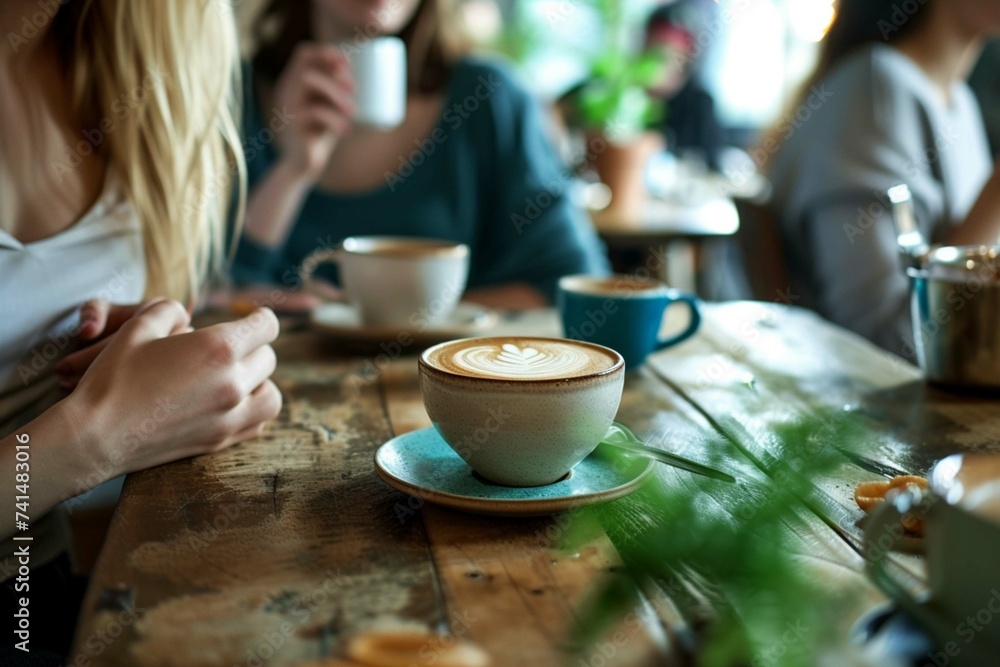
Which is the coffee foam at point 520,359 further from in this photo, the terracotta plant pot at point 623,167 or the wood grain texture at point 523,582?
the terracotta plant pot at point 623,167

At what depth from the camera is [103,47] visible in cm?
111

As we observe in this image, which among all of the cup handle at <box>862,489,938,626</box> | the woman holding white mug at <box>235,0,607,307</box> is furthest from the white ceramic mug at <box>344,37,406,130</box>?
the cup handle at <box>862,489,938,626</box>

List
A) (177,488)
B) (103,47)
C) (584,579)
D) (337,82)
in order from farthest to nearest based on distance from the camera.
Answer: (337,82) → (103,47) → (177,488) → (584,579)

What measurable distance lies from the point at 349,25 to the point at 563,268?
0.70 m

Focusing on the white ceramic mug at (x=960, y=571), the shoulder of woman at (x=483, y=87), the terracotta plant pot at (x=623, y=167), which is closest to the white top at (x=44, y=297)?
the white ceramic mug at (x=960, y=571)

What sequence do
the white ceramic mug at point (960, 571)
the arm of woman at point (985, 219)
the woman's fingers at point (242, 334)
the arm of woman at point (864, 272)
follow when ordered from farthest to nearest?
the arm of woman at point (864, 272)
the arm of woman at point (985, 219)
the woman's fingers at point (242, 334)
the white ceramic mug at point (960, 571)

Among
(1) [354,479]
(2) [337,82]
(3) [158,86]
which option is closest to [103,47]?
(3) [158,86]

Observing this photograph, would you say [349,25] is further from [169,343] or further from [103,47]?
[169,343]

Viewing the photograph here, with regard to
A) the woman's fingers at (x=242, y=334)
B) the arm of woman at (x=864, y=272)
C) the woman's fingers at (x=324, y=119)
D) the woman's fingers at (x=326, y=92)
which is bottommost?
the arm of woman at (x=864, y=272)

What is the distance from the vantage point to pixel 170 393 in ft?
2.37

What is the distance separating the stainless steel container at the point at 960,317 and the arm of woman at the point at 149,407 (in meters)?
0.71

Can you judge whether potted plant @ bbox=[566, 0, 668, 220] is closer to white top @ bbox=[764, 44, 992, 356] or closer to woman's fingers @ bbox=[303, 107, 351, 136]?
white top @ bbox=[764, 44, 992, 356]

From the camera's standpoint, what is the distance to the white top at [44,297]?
0.91 meters

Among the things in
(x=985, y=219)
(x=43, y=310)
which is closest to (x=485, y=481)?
(x=43, y=310)
